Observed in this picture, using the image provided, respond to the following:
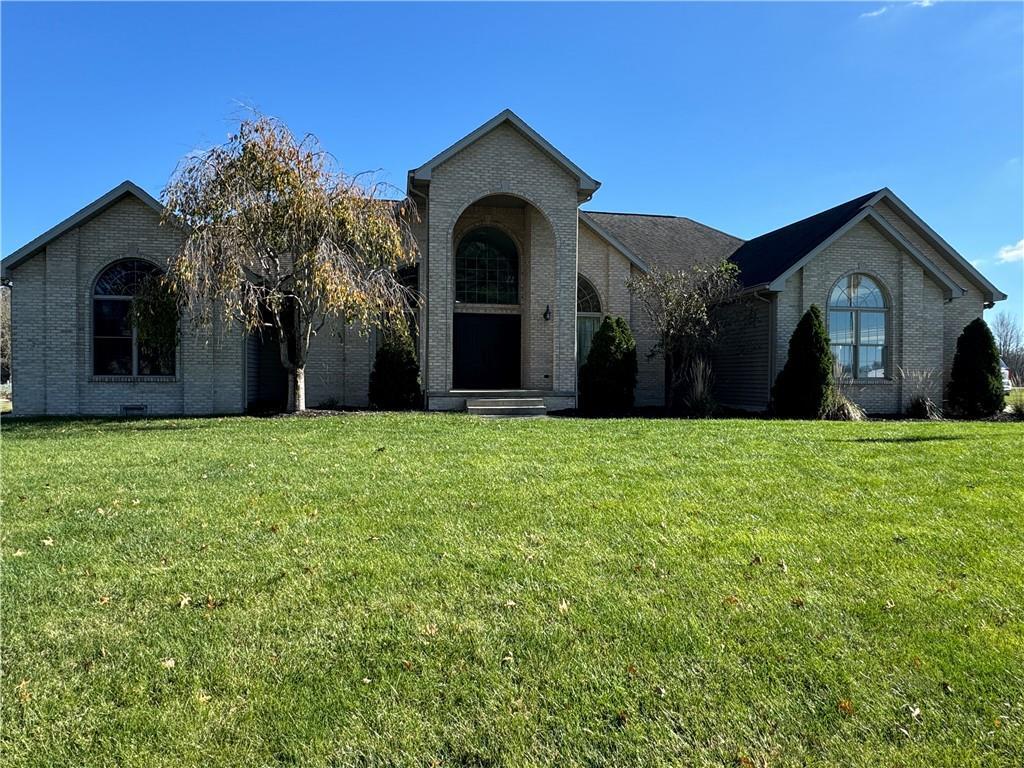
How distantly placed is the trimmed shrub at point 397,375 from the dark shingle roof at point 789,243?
9428 mm

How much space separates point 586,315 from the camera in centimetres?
1911

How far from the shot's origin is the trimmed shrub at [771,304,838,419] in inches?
617

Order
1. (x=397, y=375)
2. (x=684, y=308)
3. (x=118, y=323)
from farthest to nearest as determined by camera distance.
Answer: (x=684, y=308), (x=397, y=375), (x=118, y=323)

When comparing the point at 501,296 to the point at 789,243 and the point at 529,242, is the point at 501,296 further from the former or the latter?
the point at 789,243

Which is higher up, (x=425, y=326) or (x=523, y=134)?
(x=523, y=134)

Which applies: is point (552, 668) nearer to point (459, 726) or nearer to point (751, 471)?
point (459, 726)

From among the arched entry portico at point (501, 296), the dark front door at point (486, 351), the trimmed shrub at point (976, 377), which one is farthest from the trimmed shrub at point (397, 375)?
the trimmed shrub at point (976, 377)

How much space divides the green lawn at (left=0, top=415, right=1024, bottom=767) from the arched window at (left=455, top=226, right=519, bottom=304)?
463 inches

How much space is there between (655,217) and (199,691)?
23537 millimetres

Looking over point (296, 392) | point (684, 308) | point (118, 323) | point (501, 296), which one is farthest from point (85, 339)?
point (684, 308)

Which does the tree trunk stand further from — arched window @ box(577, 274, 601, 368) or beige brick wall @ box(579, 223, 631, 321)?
beige brick wall @ box(579, 223, 631, 321)

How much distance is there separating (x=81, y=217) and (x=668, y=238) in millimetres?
16985

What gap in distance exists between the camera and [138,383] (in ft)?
53.2

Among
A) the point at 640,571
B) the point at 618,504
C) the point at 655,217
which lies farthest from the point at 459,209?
the point at 640,571
